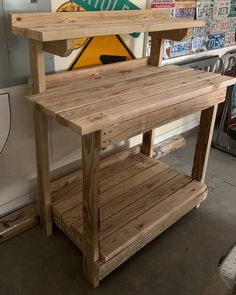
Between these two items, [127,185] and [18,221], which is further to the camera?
[127,185]

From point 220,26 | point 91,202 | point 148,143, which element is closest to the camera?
point 91,202

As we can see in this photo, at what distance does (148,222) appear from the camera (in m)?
1.49

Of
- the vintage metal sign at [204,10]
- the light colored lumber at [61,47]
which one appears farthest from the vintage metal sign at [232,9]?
the light colored lumber at [61,47]

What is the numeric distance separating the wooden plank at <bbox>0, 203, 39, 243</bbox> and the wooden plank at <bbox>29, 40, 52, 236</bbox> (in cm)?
6

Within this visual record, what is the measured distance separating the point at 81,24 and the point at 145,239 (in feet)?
3.24

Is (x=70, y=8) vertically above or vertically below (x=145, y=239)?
above

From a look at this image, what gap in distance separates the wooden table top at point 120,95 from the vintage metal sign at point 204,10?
0.76 meters

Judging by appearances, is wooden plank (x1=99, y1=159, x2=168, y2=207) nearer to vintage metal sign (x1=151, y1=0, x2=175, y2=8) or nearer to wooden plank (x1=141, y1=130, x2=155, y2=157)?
wooden plank (x1=141, y1=130, x2=155, y2=157)

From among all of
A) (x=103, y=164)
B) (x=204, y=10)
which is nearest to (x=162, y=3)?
(x=204, y=10)

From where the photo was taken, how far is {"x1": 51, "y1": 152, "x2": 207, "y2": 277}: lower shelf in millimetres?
1413

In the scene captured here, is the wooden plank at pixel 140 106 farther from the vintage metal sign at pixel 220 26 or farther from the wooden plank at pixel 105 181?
the vintage metal sign at pixel 220 26

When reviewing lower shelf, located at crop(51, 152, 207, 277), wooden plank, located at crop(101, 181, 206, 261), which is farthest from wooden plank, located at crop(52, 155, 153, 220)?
wooden plank, located at crop(101, 181, 206, 261)

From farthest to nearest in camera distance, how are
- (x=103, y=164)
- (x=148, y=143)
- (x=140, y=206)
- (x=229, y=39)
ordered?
(x=229, y=39)
(x=148, y=143)
(x=103, y=164)
(x=140, y=206)

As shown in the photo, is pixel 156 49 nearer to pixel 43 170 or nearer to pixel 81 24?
pixel 81 24
